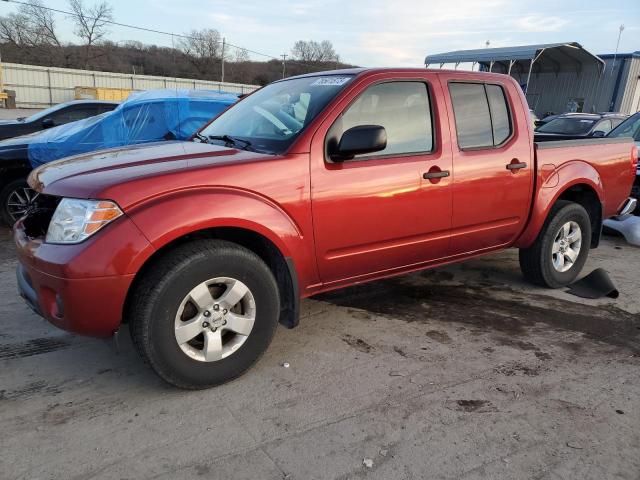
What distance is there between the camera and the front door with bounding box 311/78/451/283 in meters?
3.10

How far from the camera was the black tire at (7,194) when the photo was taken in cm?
629

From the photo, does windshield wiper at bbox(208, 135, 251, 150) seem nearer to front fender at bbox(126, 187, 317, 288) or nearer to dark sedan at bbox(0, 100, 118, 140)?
front fender at bbox(126, 187, 317, 288)

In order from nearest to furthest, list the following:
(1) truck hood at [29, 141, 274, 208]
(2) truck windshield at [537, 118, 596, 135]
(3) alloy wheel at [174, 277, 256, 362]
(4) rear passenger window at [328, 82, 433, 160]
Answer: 1. (1) truck hood at [29, 141, 274, 208]
2. (3) alloy wheel at [174, 277, 256, 362]
3. (4) rear passenger window at [328, 82, 433, 160]
4. (2) truck windshield at [537, 118, 596, 135]

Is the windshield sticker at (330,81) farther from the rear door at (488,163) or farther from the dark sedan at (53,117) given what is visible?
the dark sedan at (53,117)

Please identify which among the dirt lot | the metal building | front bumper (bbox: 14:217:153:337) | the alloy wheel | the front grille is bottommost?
the dirt lot

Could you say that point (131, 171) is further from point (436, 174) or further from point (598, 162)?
point (598, 162)

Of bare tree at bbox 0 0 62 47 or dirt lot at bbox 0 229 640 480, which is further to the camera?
bare tree at bbox 0 0 62 47

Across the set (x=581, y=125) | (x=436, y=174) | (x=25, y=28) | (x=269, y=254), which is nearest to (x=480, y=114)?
(x=436, y=174)

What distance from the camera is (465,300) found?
4344mm

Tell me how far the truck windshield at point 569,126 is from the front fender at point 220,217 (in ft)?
36.8

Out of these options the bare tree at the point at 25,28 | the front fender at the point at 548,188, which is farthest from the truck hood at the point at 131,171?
the bare tree at the point at 25,28

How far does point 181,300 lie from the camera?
262 centimetres

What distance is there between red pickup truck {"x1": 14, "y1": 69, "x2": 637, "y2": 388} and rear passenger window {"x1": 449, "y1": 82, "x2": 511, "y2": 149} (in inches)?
0.5

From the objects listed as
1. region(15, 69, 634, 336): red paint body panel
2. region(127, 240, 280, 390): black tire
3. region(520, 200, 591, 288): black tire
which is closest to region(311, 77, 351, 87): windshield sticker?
region(15, 69, 634, 336): red paint body panel
